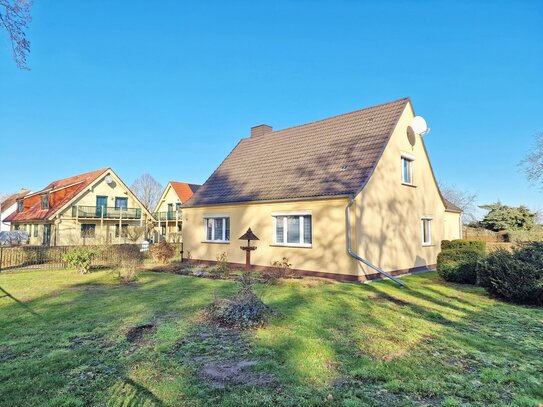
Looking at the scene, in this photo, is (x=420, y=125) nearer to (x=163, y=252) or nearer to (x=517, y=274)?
(x=517, y=274)

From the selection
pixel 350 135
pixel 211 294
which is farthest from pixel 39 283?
pixel 350 135

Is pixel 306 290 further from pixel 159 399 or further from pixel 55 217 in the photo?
pixel 55 217

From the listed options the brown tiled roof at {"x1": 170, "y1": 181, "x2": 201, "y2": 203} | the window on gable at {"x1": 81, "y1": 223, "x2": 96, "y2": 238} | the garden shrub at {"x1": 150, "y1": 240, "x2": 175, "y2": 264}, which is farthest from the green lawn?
the brown tiled roof at {"x1": 170, "y1": 181, "x2": 201, "y2": 203}

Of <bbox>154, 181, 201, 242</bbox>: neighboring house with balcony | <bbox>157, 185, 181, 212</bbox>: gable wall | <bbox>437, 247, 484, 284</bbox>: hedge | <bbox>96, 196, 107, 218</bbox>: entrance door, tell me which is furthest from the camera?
<bbox>157, 185, 181, 212</bbox>: gable wall

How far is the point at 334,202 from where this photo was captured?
43.2 ft

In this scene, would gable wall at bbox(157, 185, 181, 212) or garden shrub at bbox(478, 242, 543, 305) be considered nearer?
garden shrub at bbox(478, 242, 543, 305)

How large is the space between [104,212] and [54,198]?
5108 mm

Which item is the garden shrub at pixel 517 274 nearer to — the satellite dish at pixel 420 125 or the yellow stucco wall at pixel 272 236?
the yellow stucco wall at pixel 272 236

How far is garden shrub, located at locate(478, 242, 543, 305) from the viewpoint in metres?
8.99

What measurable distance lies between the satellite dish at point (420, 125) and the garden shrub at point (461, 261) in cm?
545

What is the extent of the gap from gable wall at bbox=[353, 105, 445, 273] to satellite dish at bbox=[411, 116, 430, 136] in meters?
0.27

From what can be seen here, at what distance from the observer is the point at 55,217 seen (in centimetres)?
3347

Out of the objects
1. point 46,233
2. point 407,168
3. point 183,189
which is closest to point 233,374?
point 407,168

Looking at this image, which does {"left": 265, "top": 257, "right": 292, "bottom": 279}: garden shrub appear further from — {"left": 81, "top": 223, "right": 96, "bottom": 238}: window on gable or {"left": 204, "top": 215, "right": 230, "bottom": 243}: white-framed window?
{"left": 81, "top": 223, "right": 96, "bottom": 238}: window on gable
